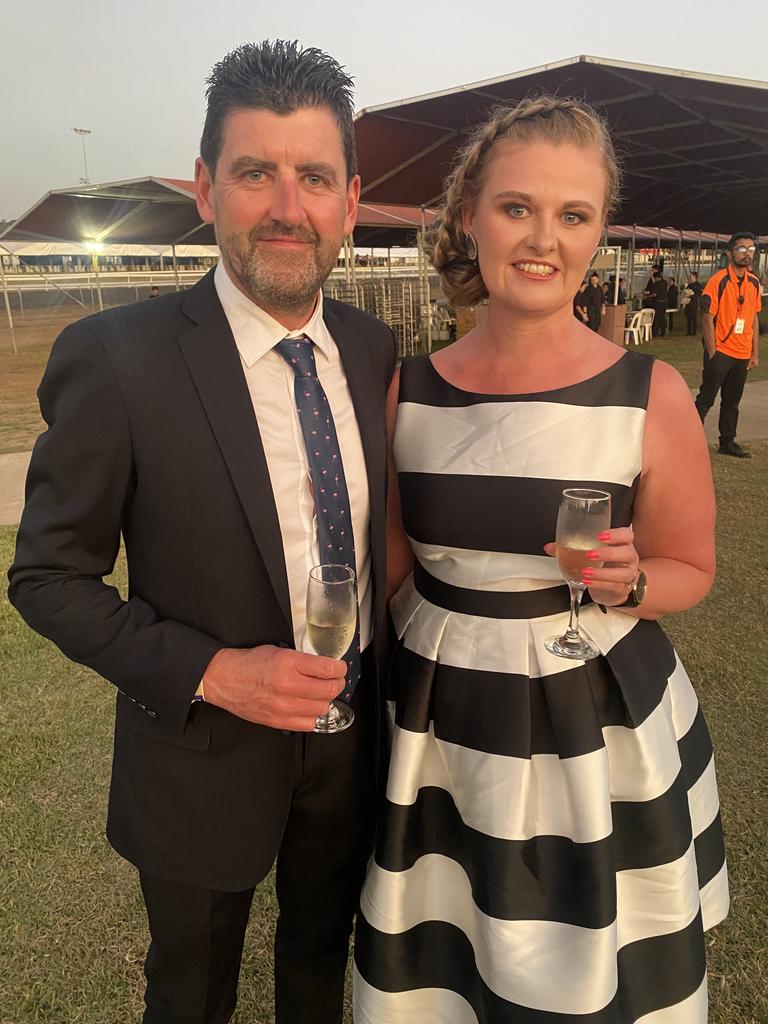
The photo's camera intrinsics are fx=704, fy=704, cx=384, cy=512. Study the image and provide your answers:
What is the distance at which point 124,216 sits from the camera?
15914 mm

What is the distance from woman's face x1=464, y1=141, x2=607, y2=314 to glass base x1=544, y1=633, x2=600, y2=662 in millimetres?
730

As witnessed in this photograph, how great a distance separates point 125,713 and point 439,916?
2.79ft

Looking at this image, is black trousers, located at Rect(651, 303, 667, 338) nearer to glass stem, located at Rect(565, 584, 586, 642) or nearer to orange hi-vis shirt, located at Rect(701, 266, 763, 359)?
orange hi-vis shirt, located at Rect(701, 266, 763, 359)

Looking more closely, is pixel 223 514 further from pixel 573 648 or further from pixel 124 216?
pixel 124 216

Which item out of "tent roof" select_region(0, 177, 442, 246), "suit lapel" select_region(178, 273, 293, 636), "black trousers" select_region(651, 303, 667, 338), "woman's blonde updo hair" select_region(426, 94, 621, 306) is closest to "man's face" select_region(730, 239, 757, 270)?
"woman's blonde updo hair" select_region(426, 94, 621, 306)

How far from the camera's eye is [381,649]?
169cm

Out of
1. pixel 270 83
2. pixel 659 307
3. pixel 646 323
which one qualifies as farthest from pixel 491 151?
pixel 659 307

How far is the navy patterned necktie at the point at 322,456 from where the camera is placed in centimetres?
145

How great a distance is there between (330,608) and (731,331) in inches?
294

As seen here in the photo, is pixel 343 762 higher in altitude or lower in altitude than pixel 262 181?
lower

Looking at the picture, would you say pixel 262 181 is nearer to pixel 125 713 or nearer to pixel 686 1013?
pixel 125 713

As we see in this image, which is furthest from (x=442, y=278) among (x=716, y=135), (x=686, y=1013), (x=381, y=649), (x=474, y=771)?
(x=716, y=135)

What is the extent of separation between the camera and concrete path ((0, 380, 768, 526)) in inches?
252

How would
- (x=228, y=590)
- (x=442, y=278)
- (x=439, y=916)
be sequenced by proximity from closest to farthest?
(x=228, y=590), (x=439, y=916), (x=442, y=278)
